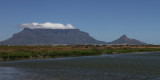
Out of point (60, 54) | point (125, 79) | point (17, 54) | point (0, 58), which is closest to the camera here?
point (125, 79)

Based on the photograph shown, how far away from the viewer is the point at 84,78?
37688mm

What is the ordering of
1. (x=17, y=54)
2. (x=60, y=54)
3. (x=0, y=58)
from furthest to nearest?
(x=60, y=54)
(x=17, y=54)
(x=0, y=58)

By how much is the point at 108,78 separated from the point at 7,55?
158 ft

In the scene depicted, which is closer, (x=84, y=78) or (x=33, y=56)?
(x=84, y=78)

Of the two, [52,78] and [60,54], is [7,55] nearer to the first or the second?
[60,54]

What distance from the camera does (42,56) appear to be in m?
85.5

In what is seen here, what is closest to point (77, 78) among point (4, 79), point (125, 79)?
point (125, 79)

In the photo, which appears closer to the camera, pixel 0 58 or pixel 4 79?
pixel 4 79

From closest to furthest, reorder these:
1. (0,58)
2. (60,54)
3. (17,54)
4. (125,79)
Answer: (125,79)
(0,58)
(17,54)
(60,54)

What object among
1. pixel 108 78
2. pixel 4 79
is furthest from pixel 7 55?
pixel 108 78

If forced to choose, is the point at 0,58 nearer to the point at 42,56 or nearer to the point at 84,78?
the point at 42,56

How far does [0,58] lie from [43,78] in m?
39.9

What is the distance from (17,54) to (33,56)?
4.81m

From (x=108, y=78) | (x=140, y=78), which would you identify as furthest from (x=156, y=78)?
(x=108, y=78)
